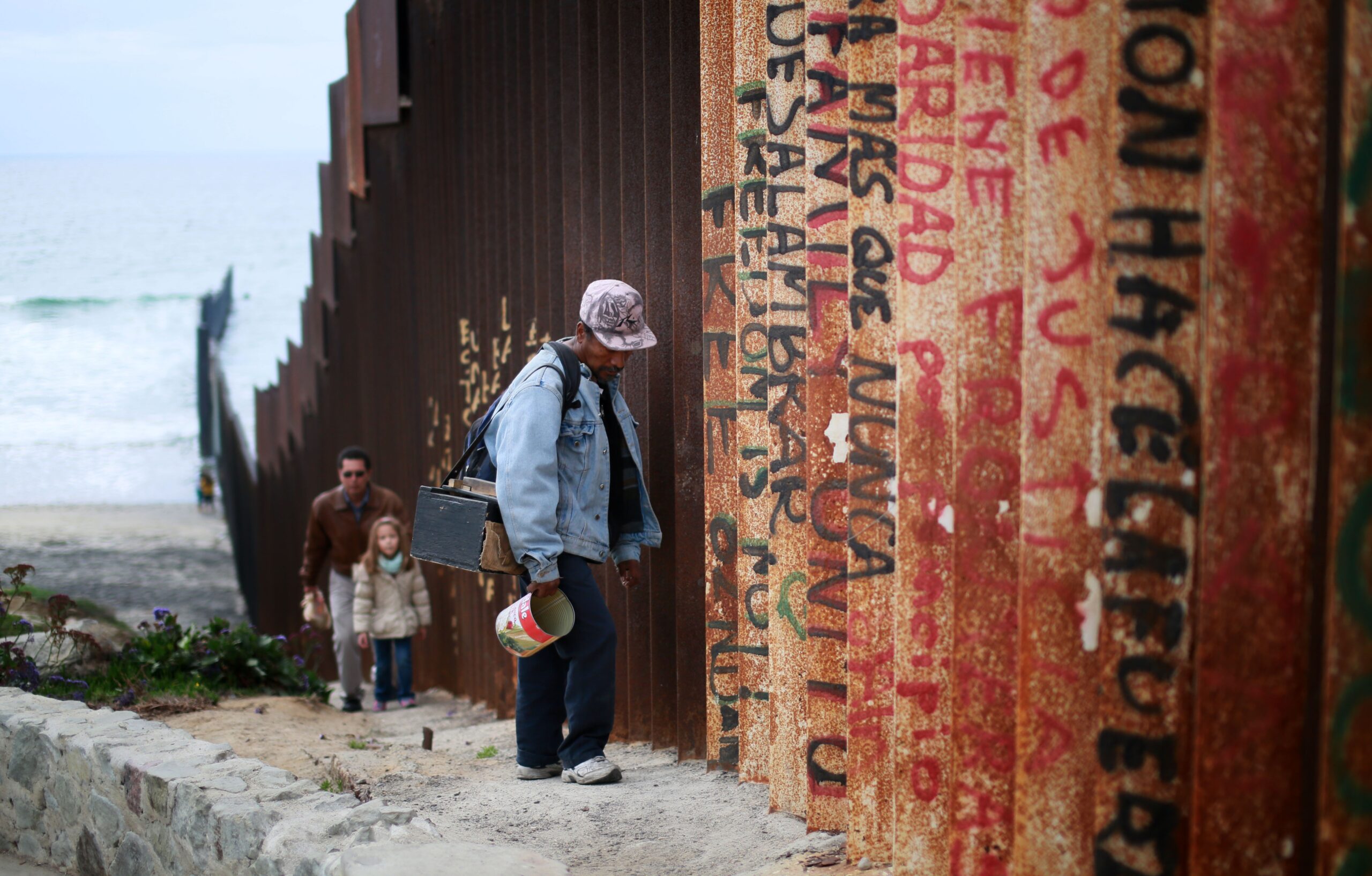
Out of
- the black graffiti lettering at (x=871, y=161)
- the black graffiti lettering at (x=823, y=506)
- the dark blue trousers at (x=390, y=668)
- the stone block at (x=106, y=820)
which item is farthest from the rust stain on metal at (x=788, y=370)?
the dark blue trousers at (x=390, y=668)

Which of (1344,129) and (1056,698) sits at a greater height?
(1344,129)

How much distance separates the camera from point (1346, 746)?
2.05 m

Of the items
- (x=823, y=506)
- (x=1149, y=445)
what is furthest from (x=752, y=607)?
(x=1149, y=445)

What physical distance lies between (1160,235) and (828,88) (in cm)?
143

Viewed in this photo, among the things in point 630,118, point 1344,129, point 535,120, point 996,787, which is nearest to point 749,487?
point 996,787

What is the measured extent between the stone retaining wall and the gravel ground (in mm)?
5968

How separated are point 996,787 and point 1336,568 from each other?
995 mm

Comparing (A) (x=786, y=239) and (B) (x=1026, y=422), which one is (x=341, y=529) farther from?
(B) (x=1026, y=422)

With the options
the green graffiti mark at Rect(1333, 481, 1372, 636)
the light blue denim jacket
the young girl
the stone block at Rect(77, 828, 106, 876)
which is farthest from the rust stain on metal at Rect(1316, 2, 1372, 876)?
the young girl

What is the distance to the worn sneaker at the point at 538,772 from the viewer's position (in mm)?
4605

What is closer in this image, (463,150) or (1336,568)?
(1336,568)

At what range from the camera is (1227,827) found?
228cm

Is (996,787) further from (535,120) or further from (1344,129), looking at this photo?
(535,120)

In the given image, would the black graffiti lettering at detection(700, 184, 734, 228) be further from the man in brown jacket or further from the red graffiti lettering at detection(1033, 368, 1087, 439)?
the man in brown jacket
